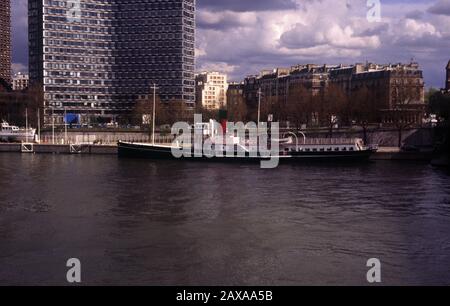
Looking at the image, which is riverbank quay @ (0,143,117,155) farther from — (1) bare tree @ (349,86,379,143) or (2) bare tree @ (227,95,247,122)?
(1) bare tree @ (349,86,379,143)

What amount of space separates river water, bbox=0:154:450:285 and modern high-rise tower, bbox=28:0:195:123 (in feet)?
290

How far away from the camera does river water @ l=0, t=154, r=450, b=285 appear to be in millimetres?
14633

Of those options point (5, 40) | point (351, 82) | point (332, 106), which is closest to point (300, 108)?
point (332, 106)

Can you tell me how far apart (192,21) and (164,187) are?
98423 millimetres

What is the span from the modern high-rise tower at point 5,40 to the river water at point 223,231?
135952 millimetres

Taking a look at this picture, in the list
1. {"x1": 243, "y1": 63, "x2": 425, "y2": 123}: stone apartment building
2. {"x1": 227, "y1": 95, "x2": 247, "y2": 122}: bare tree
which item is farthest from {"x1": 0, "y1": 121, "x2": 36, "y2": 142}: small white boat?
{"x1": 243, "y1": 63, "x2": 425, "y2": 123}: stone apartment building

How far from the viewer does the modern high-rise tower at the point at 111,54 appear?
119m

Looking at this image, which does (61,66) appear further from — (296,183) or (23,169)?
(296,183)

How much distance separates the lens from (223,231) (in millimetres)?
19609

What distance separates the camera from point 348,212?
2380 cm

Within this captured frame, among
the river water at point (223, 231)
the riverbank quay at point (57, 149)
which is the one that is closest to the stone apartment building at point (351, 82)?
the riverbank quay at point (57, 149)

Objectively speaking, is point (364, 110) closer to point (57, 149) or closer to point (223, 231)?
point (57, 149)

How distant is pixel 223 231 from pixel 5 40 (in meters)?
160

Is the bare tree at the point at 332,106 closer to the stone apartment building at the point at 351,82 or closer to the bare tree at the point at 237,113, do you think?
the stone apartment building at the point at 351,82
